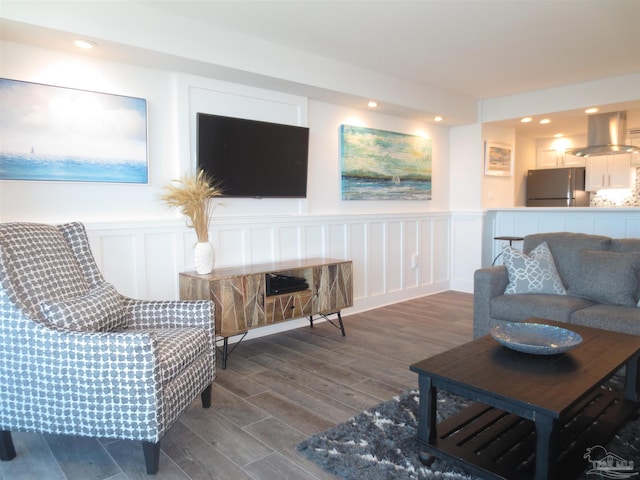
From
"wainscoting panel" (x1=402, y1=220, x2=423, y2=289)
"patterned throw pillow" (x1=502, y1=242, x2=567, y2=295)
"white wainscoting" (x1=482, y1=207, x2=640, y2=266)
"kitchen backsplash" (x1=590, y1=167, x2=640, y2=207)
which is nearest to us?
"patterned throw pillow" (x1=502, y1=242, x2=567, y2=295)

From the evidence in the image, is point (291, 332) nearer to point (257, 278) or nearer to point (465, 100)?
point (257, 278)

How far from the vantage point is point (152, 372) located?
179 centimetres

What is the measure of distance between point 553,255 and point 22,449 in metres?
3.66

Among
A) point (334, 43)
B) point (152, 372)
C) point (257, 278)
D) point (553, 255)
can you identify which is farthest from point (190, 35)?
point (553, 255)

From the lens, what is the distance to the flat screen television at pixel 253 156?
349cm

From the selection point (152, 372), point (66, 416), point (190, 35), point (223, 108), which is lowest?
point (66, 416)

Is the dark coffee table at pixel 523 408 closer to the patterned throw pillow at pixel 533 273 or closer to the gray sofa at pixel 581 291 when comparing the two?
the gray sofa at pixel 581 291

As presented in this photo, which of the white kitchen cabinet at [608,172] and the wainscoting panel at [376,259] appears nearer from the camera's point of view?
the wainscoting panel at [376,259]

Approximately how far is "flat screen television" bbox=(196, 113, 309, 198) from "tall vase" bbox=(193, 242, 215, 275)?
55cm

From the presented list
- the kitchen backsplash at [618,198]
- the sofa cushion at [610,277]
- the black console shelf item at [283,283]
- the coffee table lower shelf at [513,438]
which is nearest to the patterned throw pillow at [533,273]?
the sofa cushion at [610,277]

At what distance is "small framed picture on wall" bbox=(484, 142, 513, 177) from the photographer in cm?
579

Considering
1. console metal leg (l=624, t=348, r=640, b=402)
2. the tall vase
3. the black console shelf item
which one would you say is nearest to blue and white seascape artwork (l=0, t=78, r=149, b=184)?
the tall vase

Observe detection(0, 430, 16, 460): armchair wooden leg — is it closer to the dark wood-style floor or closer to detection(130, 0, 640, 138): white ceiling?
the dark wood-style floor

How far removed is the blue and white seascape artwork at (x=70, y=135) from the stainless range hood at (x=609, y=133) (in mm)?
5219
